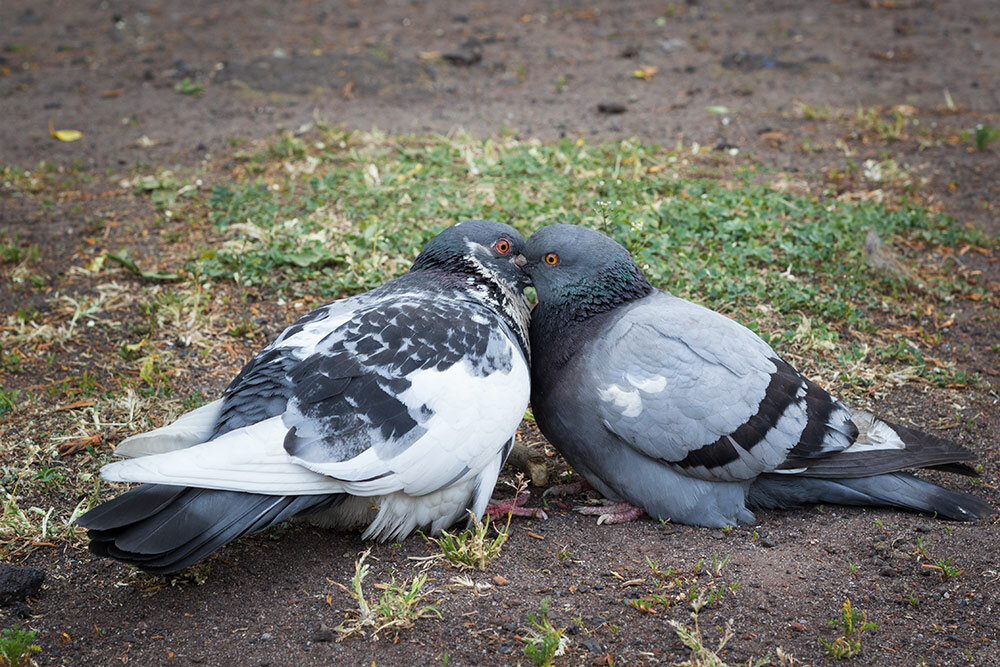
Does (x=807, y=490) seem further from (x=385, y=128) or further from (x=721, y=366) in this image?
(x=385, y=128)

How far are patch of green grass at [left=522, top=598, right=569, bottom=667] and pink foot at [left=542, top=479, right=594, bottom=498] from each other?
1049mm

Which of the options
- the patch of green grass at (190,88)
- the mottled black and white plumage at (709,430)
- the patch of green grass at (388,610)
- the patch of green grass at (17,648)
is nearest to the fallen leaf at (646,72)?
the patch of green grass at (190,88)

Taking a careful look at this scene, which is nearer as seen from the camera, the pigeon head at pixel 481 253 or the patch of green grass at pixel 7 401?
the pigeon head at pixel 481 253

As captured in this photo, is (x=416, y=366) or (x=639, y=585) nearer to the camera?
(x=639, y=585)

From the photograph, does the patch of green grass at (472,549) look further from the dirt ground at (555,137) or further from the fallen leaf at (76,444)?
the fallen leaf at (76,444)

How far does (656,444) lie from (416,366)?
95 centimetres

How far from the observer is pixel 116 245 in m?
5.56

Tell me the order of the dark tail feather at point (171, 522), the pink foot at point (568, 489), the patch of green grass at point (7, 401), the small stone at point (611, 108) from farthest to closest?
1. the small stone at point (611, 108)
2. the patch of green grass at point (7, 401)
3. the pink foot at point (568, 489)
4. the dark tail feather at point (171, 522)

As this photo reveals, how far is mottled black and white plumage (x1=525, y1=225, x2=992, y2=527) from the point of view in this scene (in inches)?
134

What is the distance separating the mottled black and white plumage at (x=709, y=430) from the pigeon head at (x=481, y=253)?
43 centimetres

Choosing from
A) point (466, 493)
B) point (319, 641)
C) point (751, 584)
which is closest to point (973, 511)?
point (751, 584)

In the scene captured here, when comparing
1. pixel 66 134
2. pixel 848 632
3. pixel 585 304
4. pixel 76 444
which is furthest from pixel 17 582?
pixel 66 134

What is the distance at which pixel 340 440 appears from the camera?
3.05 m

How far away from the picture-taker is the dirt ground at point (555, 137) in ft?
9.26
